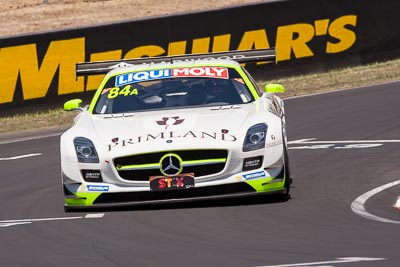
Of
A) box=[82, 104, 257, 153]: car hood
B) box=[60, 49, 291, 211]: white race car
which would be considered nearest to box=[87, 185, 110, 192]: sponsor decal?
box=[60, 49, 291, 211]: white race car

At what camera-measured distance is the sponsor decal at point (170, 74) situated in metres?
12.7

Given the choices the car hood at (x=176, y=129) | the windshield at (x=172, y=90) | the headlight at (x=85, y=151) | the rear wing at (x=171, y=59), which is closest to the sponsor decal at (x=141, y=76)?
the windshield at (x=172, y=90)

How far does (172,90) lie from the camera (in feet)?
40.9

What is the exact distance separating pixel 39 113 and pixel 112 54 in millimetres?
1665

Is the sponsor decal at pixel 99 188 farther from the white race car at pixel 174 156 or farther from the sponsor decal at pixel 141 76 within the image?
the sponsor decal at pixel 141 76

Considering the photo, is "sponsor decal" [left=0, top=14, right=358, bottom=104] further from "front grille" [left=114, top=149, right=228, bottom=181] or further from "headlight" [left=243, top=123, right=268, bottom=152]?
"headlight" [left=243, top=123, right=268, bottom=152]

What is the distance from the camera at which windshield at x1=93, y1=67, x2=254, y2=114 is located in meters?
12.3

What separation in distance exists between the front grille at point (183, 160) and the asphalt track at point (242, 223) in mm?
340

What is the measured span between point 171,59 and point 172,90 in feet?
3.15

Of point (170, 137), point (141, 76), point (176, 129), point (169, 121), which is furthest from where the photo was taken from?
point (141, 76)

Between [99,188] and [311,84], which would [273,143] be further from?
[311,84]

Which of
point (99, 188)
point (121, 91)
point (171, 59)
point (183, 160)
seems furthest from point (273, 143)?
point (171, 59)

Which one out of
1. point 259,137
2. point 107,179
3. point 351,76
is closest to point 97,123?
point 107,179

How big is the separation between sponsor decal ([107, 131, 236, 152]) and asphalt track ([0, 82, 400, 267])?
1.98 ft
